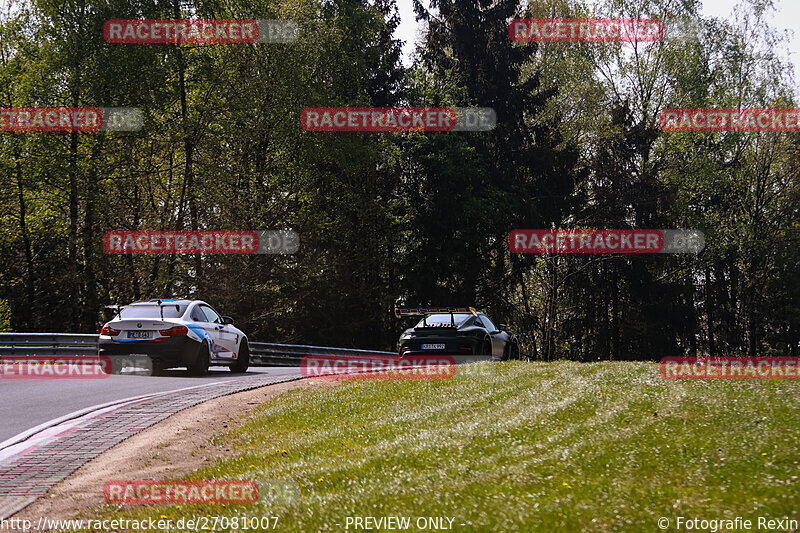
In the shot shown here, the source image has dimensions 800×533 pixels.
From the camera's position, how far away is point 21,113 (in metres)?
27.2

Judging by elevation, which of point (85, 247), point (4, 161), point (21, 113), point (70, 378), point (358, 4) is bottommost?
point (70, 378)

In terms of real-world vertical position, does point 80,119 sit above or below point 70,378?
above

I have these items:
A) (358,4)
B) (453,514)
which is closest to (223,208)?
(358,4)

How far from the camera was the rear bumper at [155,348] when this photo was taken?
52.9ft

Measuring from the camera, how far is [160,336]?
52.9ft

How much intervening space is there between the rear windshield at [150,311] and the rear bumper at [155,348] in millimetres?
548

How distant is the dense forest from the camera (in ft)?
96.7

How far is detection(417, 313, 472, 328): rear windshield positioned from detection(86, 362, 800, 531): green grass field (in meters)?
7.69

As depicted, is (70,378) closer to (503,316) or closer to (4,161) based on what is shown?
(4,161)

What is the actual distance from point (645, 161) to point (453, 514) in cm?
4154
